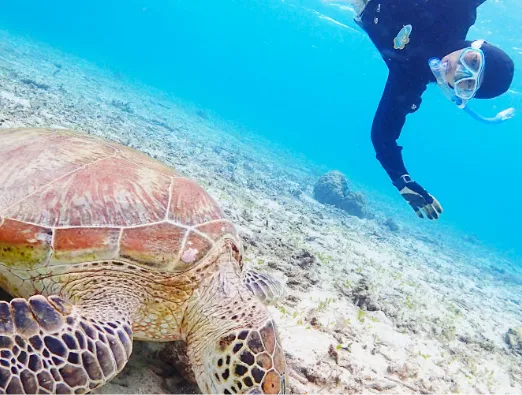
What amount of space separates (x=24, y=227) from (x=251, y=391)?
147 centimetres

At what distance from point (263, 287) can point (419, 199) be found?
116 inches

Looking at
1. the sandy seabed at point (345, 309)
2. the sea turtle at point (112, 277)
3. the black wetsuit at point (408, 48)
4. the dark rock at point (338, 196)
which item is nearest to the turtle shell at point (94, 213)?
the sea turtle at point (112, 277)

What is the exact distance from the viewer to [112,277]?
2090mm

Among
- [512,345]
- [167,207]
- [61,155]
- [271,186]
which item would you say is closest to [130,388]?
[167,207]

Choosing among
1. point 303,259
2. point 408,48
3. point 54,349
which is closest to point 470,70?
point 408,48

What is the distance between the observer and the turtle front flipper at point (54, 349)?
1458mm

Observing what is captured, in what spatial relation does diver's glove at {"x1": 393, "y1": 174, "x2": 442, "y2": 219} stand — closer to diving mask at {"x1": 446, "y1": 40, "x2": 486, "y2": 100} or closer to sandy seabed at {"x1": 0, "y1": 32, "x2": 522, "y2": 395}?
diving mask at {"x1": 446, "y1": 40, "x2": 486, "y2": 100}

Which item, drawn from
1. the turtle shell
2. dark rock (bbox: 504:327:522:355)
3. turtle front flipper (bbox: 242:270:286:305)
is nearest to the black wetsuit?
turtle front flipper (bbox: 242:270:286:305)

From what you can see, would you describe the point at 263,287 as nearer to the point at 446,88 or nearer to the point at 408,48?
the point at 446,88

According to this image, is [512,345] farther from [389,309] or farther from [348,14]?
[348,14]

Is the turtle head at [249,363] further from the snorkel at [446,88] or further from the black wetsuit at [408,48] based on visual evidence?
the snorkel at [446,88]

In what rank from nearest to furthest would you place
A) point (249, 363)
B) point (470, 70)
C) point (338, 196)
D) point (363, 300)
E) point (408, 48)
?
point (249, 363) → point (470, 70) → point (363, 300) → point (408, 48) → point (338, 196)

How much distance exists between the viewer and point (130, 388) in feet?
6.47

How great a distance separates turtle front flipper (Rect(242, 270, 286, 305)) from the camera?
8.72ft
